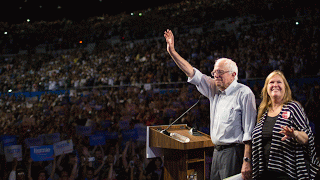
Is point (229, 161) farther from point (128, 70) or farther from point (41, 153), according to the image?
point (128, 70)

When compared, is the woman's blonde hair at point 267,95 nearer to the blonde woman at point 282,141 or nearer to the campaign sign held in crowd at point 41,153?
the blonde woman at point 282,141

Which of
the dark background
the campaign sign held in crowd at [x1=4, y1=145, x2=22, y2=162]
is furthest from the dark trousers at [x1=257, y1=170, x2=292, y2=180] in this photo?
the dark background

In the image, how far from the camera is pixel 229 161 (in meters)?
1.61

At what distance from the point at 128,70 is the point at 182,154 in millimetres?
7838

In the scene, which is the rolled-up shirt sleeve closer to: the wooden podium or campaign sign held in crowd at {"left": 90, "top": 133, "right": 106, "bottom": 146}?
the wooden podium

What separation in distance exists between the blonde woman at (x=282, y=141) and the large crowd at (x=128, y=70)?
124 cm

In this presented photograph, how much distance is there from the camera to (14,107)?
736 cm

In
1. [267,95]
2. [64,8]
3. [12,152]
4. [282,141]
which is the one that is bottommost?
[12,152]

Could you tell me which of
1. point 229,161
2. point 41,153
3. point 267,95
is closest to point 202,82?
point 267,95

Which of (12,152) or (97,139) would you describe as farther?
(97,139)

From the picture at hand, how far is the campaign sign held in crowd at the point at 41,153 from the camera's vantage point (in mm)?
3065

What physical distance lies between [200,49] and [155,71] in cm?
185

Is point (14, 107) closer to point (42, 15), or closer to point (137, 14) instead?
point (137, 14)

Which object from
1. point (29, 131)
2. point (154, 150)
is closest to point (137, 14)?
point (29, 131)
